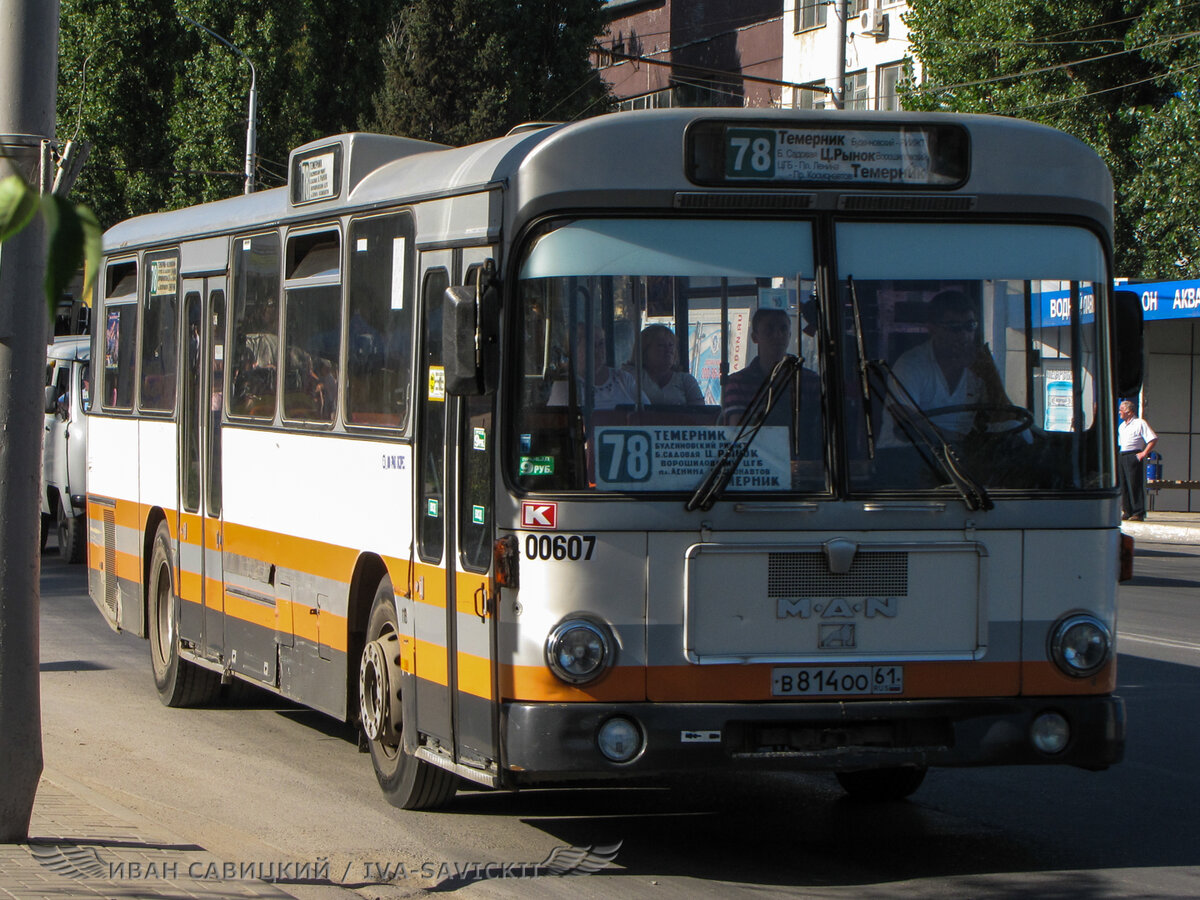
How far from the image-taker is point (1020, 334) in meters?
6.59

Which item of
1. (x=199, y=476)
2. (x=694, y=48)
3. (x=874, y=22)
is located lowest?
(x=199, y=476)

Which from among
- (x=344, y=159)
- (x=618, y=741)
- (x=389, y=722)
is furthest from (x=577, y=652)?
(x=344, y=159)

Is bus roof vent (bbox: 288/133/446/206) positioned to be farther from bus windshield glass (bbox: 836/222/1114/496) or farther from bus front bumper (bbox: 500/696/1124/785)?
bus front bumper (bbox: 500/696/1124/785)

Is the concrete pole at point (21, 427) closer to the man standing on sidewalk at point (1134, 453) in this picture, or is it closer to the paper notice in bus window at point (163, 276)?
the paper notice in bus window at point (163, 276)

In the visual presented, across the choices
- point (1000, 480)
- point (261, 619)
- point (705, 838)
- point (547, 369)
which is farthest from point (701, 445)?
point (261, 619)

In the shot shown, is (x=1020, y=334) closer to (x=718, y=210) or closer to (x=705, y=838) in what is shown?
(x=718, y=210)

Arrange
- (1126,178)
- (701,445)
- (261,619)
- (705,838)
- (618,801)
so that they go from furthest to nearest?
(1126,178), (261,619), (618,801), (705,838), (701,445)

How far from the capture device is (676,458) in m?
6.32

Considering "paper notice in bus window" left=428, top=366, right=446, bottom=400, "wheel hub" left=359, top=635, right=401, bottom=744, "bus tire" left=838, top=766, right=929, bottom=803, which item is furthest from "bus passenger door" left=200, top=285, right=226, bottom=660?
"bus tire" left=838, top=766, right=929, bottom=803

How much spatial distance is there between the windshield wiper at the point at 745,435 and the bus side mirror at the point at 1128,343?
59.0 inches

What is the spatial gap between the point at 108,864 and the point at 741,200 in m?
3.35

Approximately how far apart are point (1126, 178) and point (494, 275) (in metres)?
27.1

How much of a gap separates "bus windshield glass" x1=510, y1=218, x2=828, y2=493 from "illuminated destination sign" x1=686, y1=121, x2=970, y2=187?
27 cm

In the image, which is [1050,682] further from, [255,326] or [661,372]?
[255,326]
